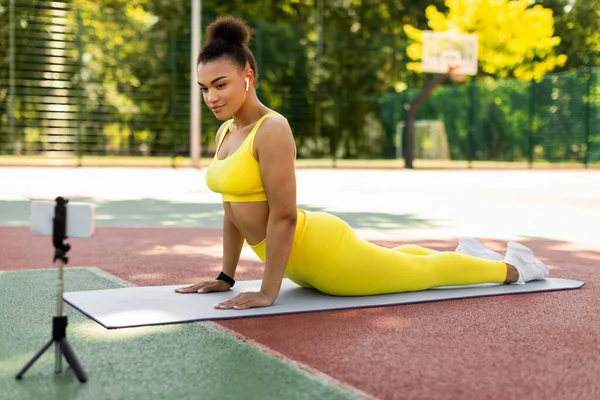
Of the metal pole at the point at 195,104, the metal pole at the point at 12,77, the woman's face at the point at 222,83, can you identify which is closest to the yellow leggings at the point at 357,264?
the woman's face at the point at 222,83

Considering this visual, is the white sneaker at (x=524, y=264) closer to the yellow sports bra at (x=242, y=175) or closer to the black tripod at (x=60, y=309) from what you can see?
the yellow sports bra at (x=242, y=175)

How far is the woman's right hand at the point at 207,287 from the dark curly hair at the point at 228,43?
1258 mm

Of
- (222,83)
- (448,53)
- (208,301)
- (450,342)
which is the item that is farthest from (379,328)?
(448,53)

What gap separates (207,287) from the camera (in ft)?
16.1

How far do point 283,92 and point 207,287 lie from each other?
72.2 ft

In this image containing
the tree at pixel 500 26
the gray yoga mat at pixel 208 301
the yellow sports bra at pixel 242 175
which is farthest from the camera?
the tree at pixel 500 26

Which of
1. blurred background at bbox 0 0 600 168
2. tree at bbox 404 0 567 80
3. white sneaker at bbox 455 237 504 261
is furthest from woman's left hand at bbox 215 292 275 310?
tree at bbox 404 0 567 80

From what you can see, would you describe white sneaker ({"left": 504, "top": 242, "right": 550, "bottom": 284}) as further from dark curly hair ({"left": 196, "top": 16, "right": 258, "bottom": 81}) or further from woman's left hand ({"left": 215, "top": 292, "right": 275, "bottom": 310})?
dark curly hair ({"left": 196, "top": 16, "right": 258, "bottom": 81})

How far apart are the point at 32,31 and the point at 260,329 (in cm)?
2102

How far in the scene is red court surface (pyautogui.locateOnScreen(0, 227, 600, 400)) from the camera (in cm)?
318

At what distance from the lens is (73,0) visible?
32625mm

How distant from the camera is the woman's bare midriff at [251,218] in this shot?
4.56 metres

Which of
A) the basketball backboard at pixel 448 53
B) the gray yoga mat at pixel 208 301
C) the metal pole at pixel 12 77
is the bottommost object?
the gray yoga mat at pixel 208 301

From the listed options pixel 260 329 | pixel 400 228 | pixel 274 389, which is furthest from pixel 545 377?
pixel 400 228
